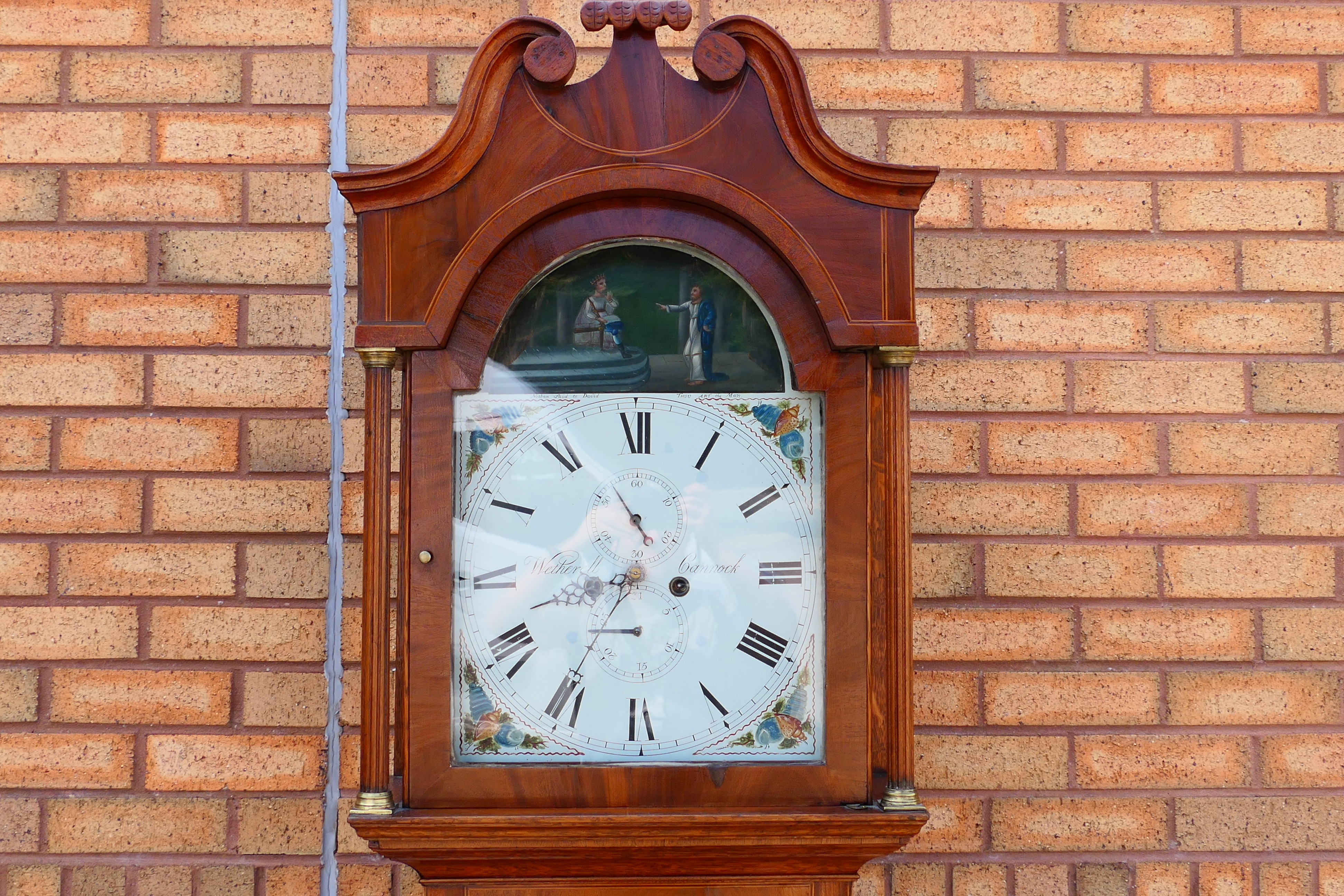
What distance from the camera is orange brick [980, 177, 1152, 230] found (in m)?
1.64

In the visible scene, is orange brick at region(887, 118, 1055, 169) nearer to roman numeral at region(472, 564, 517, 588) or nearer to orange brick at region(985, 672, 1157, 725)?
orange brick at region(985, 672, 1157, 725)

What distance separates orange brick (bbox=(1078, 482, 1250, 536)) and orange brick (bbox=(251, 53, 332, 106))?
134 centimetres

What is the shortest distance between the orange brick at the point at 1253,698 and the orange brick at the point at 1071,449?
13.3 inches

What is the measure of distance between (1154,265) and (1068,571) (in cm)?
50

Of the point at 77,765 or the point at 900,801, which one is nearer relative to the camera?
the point at 900,801

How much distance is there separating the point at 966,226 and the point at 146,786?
1537 mm

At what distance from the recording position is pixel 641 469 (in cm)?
123

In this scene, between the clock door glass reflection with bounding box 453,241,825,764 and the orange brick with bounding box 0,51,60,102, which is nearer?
the clock door glass reflection with bounding box 453,241,825,764

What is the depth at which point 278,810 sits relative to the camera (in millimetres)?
1579

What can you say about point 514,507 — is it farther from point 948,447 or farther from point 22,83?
point 22,83

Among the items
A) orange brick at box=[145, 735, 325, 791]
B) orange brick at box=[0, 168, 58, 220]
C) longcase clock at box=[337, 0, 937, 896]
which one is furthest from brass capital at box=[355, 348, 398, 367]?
orange brick at box=[0, 168, 58, 220]

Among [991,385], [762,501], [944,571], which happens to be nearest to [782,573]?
[762,501]

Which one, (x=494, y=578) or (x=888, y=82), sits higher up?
(x=888, y=82)

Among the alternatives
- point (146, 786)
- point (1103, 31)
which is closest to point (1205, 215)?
point (1103, 31)
